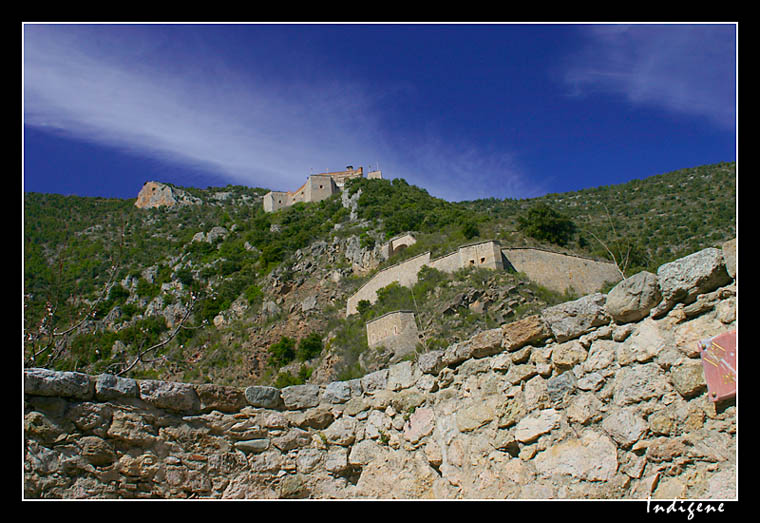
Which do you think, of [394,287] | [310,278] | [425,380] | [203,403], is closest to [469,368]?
[425,380]

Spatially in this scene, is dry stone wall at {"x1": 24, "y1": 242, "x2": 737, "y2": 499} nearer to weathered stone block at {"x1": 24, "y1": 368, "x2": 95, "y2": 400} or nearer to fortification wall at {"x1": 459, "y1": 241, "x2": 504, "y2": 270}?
weathered stone block at {"x1": 24, "y1": 368, "x2": 95, "y2": 400}

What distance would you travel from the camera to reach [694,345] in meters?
3.19

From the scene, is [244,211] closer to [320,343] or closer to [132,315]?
[132,315]

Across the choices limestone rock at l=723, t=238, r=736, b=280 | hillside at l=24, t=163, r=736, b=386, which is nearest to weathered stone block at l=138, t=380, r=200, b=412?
limestone rock at l=723, t=238, r=736, b=280

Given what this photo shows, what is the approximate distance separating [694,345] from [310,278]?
128 ft

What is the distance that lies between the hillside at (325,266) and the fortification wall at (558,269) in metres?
1.31

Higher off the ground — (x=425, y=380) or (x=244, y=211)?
(x=244, y=211)

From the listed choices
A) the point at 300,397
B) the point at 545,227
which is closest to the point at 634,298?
the point at 300,397

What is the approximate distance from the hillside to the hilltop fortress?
3670mm

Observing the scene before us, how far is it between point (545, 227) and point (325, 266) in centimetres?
1633

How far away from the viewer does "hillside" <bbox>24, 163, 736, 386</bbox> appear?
28.4 m

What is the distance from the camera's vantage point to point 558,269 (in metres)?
31.7

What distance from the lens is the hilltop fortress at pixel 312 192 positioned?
211 ft

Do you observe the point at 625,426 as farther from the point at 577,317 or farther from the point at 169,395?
the point at 169,395
